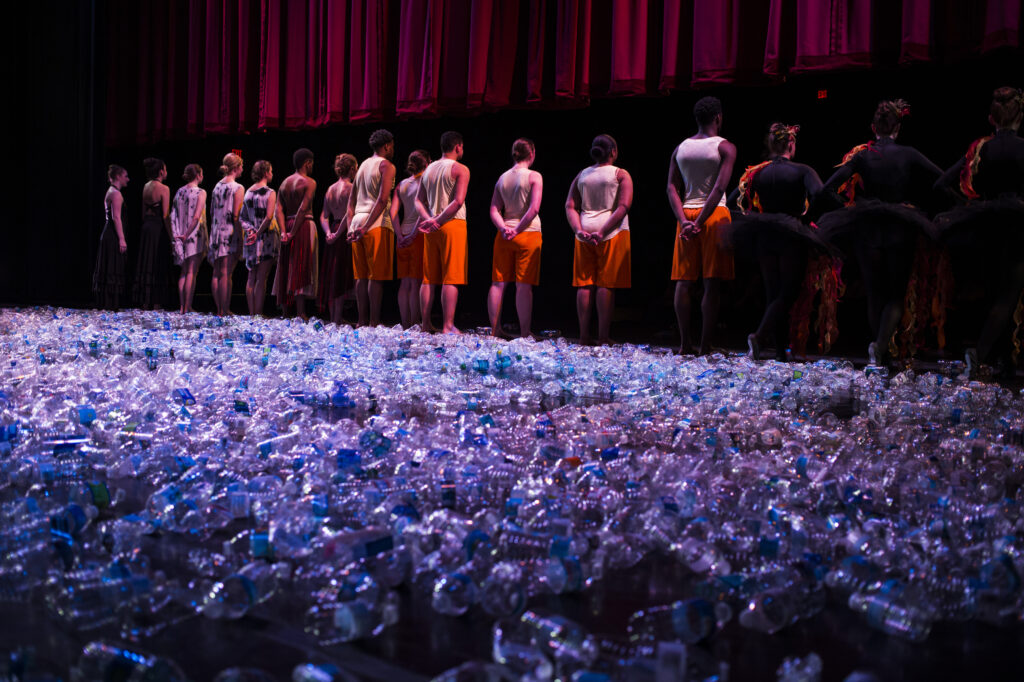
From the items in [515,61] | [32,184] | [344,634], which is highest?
[515,61]

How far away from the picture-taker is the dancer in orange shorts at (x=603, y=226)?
182 inches

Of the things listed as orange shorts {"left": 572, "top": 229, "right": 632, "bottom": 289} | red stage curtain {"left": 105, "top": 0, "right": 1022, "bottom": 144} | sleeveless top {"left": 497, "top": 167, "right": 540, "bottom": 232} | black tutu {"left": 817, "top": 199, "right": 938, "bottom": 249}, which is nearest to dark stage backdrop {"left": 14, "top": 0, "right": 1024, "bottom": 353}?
red stage curtain {"left": 105, "top": 0, "right": 1022, "bottom": 144}

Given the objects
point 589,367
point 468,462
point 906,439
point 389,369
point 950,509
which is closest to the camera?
point 950,509

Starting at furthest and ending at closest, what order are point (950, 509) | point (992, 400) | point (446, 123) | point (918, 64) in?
1. point (446, 123)
2. point (918, 64)
3. point (992, 400)
4. point (950, 509)

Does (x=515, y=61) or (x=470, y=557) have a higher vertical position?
(x=515, y=61)

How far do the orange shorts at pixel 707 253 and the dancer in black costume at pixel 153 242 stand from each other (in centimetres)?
484

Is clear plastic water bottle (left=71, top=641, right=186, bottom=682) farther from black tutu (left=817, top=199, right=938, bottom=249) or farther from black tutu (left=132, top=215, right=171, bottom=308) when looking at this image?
black tutu (left=132, top=215, right=171, bottom=308)

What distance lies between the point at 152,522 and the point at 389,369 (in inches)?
74.9

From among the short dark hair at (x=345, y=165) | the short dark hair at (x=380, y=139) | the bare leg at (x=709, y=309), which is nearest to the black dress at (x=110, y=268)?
the short dark hair at (x=345, y=165)

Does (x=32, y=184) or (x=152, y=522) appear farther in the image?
(x=32, y=184)

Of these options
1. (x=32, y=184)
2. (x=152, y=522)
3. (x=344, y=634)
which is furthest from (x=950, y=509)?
(x=32, y=184)

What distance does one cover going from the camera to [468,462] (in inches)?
62.9

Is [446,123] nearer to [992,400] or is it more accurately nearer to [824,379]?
[824,379]

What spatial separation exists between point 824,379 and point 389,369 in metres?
1.61
